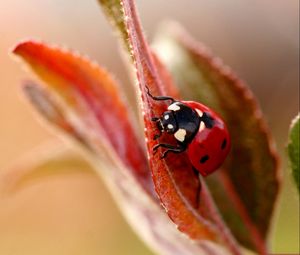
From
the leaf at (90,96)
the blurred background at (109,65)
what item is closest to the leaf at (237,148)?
the leaf at (90,96)

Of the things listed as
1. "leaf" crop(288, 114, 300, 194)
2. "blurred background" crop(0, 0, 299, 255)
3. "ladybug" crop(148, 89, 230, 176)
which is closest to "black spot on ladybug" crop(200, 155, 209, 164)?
"ladybug" crop(148, 89, 230, 176)

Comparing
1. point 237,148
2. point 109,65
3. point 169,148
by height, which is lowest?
point 109,65

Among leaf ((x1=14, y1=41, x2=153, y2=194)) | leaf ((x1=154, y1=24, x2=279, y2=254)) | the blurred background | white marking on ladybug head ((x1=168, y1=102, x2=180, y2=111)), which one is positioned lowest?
the blurred background

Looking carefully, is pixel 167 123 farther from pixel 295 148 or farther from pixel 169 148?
pixel 295 148

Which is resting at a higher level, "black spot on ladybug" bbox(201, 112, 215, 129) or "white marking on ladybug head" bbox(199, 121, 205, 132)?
"black spot on ladybug" bbox(201, 112, 215, 129)

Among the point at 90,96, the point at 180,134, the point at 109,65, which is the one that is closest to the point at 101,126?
the point at 90,96

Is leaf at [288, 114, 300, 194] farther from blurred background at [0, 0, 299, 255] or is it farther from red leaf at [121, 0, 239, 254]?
blurred background at [0, 0, 299, 255]

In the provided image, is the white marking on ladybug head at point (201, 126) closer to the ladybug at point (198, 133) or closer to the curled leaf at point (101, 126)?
the ladybug at point (198, 133)
